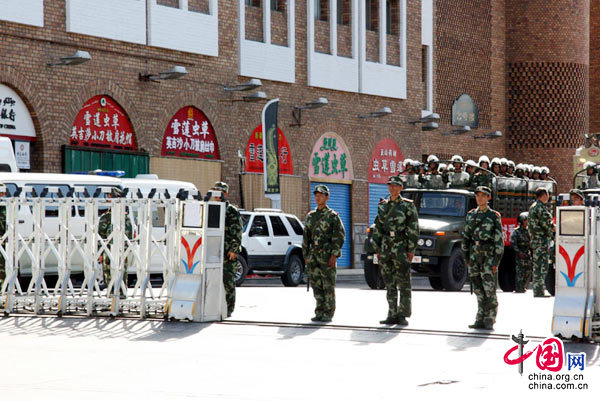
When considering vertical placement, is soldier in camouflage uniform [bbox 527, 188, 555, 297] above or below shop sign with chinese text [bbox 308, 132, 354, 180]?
below

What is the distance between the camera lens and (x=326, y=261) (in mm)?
15656

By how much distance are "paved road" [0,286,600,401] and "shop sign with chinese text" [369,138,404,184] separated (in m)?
22.5

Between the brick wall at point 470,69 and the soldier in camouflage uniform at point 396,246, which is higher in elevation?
the brick wall at point 470,69

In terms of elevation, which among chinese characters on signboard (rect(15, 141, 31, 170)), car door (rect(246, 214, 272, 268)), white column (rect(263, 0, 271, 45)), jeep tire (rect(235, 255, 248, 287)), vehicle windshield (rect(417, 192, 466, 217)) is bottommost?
jeep tire (rect(235, 255, 248, 287))

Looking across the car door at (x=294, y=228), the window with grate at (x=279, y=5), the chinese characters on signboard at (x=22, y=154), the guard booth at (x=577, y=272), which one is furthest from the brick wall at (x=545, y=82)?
the guard booth at (x=577, y=272)

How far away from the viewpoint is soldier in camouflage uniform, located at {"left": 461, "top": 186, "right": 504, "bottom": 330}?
578 inches

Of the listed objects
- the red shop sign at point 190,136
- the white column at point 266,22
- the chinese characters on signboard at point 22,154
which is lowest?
the chinese characters on signboard at point 22,154

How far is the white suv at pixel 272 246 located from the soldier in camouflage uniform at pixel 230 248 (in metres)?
8.65

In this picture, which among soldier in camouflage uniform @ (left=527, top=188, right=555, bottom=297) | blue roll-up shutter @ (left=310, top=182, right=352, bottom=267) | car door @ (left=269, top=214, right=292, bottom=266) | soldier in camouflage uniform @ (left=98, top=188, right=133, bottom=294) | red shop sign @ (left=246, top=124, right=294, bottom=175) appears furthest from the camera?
blue roll-up shutter @ (left=310, top=182, right=352, bottom=267)

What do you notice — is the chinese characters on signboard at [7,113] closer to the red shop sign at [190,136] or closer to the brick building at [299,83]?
the brick building at [299,83]

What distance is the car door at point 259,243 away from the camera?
2606 cm

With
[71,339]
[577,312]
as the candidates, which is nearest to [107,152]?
[71,339]

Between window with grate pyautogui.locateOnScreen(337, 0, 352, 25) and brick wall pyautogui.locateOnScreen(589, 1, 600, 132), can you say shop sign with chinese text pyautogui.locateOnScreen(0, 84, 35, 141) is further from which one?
brick wall pyautogui.locateOnScreen(589, 1, 600, 132)

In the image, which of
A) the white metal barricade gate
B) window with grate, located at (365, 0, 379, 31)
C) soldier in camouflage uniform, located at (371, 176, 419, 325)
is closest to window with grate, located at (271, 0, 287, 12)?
window with grate, located at (365, 0, 379, 31)
